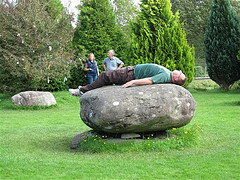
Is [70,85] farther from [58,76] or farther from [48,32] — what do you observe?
[48,32]

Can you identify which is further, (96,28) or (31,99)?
(96,28)

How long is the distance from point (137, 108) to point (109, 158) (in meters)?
1.05

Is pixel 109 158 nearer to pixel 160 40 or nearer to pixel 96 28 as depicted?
pixel 160 40

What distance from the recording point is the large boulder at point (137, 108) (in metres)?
5.95

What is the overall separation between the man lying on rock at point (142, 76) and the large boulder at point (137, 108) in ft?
0.77

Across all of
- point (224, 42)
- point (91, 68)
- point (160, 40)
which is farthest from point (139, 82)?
point (224, 42)

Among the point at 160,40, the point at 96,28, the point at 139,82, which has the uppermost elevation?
the point at 96,28

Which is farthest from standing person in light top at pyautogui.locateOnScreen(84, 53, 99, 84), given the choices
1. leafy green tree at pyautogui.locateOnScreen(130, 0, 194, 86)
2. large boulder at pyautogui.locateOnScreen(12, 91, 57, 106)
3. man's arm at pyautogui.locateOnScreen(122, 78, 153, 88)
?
man's arm at pyautogui.locateOnScreen(122, 78, 153, 88)

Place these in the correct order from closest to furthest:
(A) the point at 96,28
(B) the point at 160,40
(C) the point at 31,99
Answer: (C) the point at 31,99
(B) the point at 160,40
(A) the point at 96,28

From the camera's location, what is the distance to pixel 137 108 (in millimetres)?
5961

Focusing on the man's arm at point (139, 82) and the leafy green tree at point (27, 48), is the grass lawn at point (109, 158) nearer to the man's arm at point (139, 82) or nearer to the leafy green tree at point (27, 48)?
the man's arm at point (139, 82)

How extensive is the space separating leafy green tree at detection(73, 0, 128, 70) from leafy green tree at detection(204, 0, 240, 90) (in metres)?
6.01

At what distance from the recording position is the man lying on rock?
21.8 ft

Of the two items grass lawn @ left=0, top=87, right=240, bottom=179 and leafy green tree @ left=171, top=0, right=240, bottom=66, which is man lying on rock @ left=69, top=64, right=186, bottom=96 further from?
leafy green tree @ left=171, top=0, right=240, bottom=66
